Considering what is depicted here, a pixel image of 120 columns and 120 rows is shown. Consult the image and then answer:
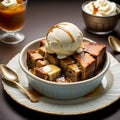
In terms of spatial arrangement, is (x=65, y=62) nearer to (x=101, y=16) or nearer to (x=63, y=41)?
(x=63, y=41)

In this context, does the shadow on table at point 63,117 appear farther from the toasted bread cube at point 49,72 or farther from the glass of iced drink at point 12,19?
the glass of iced drink at point 12,19

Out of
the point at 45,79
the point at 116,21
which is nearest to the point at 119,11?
the point at 116,21

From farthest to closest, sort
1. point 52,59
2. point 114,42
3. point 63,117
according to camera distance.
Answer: point 114,42 < point 52,59 < point 63,117

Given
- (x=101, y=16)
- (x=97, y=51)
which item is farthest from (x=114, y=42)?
(x=97, y=51)

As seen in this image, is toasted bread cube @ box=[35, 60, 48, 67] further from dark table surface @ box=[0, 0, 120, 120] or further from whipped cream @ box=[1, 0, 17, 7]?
whipped cream @ box=[1, 0, 17, 7]

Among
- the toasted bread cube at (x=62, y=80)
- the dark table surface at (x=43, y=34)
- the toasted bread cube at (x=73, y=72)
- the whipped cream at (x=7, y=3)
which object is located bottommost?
the dark table surface at (x=43, y=34)

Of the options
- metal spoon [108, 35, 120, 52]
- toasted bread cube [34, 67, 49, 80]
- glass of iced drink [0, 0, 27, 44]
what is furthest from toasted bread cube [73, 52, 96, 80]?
glass of iced drink [0, 0, 27, 44]

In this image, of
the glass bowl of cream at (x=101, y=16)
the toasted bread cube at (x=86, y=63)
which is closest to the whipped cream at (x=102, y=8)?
the glass bowl of cream at (x=101, y=16)

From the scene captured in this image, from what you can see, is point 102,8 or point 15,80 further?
point 102,8
